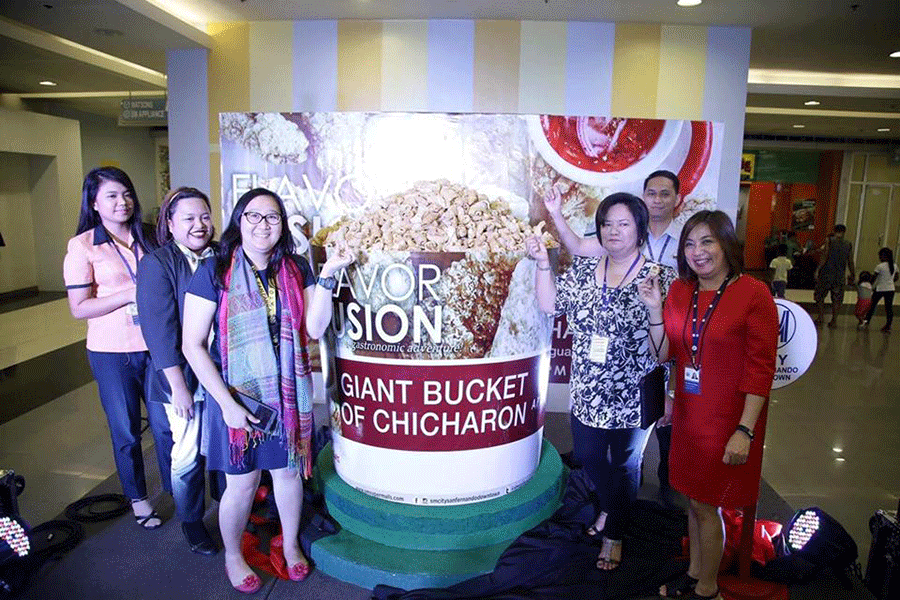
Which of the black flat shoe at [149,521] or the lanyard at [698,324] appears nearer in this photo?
the lanyard at [698,324]

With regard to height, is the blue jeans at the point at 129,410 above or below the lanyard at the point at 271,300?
below

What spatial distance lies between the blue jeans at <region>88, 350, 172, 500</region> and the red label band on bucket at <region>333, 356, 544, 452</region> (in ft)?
2.90

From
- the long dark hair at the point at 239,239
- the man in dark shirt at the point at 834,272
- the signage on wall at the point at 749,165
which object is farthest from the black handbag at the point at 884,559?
the signage on wall at the point at 749,165

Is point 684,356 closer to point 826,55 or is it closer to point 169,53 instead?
point 169,53

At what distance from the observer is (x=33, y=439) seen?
3.98 m

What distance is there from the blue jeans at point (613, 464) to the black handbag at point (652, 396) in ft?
0.24

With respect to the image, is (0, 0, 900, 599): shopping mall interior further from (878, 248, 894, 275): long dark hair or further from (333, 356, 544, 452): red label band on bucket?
(878, 248, 894, 275): long dark hair

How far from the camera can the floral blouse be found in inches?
92.4

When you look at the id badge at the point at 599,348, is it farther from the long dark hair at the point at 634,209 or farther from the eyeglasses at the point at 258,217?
the eyeglasses at the point at 258,217

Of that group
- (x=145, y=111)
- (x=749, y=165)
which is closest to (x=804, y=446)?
(x=145, y=111)

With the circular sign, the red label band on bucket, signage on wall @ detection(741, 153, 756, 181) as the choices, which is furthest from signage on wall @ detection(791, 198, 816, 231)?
the red label band on bucket

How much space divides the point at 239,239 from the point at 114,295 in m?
0.83

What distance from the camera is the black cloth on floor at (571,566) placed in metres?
2.37

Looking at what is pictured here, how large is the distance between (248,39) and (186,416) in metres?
3.37
